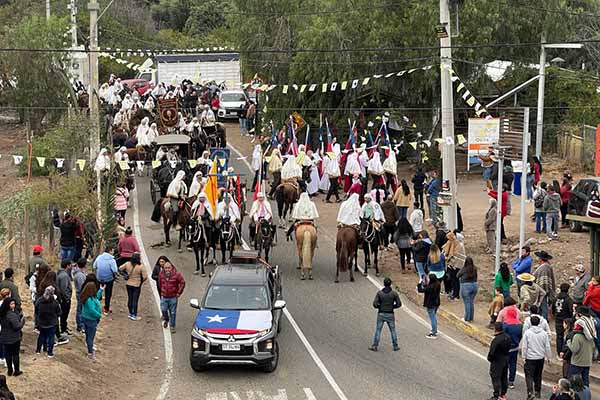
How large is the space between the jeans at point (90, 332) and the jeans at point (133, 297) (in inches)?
108

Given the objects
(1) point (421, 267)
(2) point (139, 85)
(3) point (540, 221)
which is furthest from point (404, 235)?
(2) point (139, 85)

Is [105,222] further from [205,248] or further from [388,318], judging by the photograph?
[388,318]

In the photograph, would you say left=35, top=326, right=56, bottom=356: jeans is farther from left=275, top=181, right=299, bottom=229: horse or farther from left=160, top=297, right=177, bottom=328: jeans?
left=275, top=181, right=299, bottom=229: horse

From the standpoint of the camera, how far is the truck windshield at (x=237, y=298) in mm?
20219

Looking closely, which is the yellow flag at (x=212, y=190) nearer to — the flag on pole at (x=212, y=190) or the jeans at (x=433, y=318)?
the flag on pole at (x=212, y=190)

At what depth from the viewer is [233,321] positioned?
19484 millimetres

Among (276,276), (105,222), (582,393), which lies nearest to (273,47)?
(105,222)

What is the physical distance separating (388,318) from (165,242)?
1083 centimetres

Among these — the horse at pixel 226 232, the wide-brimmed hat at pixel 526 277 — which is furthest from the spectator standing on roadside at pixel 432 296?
the horse at pixel 226 232

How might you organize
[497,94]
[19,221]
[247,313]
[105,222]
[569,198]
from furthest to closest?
[497,94] < [569,198] < [19,221] < [105,222] < [247,313]

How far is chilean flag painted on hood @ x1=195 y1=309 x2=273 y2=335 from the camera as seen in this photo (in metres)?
19.2

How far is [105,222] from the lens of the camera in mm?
26547

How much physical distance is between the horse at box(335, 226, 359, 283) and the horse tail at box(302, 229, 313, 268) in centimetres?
71

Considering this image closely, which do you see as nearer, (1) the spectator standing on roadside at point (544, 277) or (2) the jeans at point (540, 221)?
(1) the spectator standing on roadside at point (544, 277)
